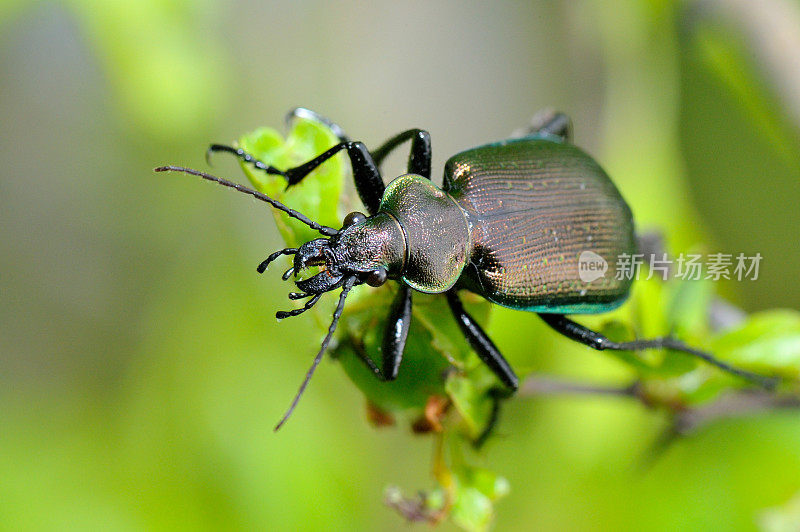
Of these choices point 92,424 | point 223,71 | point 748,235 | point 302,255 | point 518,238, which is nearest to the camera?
point 302,255

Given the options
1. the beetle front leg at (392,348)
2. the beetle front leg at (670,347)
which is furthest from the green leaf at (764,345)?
the beetle front leg at (392,348)

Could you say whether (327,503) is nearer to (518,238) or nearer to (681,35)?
(518,238)

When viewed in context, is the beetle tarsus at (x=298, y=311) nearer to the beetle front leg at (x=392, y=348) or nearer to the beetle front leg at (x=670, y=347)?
the beetle front leg at (x=392, y=348)

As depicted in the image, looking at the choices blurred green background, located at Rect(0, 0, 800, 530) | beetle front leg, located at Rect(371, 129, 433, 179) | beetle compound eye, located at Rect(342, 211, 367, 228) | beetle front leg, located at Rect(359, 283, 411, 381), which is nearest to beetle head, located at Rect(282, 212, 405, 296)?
beetle compound eye, located at Rect(342, 211, 367, 228)

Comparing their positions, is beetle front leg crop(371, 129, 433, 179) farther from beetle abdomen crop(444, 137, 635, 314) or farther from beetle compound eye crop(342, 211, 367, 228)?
beetle compound eye crop(342, 211, 367, 228)

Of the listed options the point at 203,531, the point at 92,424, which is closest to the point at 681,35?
the point at 203,531

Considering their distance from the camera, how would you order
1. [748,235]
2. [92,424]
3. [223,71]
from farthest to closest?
1. [748,235]
2. [223,71]
3. [92,424]

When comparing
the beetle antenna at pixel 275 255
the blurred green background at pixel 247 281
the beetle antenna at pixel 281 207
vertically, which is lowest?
the blurred green background at pixel 247 281
